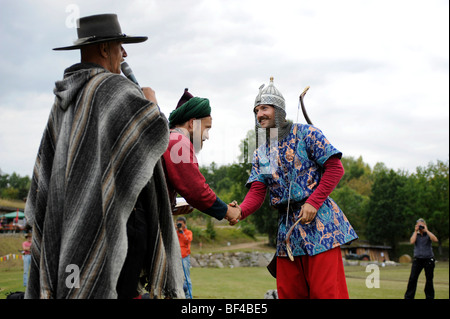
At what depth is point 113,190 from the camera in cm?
193

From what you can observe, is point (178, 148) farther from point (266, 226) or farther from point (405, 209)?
point (405, 209)

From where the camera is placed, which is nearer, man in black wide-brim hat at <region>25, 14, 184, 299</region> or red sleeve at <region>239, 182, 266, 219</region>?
man in black wide-brim hat at <region>25, 14, 184, 299</region>

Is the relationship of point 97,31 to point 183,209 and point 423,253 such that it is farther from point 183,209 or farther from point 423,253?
point 423,253

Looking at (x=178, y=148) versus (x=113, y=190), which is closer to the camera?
(x=113, y=190)

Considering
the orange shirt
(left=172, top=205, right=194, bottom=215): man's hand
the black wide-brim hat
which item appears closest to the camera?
the black wide-brim hat

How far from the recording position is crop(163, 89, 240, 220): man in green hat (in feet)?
8.35

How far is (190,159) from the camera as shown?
101 inches

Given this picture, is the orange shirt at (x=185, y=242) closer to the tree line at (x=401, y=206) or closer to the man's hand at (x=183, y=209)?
the man's hand at (x=183, y=209)

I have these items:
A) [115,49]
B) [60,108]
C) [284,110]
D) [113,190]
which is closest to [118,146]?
[113,190]

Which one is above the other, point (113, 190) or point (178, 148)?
point (178, 148)

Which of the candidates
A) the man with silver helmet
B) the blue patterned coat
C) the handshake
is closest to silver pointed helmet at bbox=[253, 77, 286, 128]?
the man with silver helmet

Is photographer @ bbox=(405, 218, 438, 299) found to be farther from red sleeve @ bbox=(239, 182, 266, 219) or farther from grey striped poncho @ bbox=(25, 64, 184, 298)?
grey striped poncho @ bbox=(25, 64, 184, 298)

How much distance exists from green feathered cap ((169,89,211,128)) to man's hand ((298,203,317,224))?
990 mm
